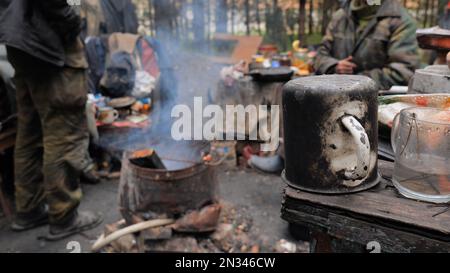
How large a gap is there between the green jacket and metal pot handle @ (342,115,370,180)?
9.14ft

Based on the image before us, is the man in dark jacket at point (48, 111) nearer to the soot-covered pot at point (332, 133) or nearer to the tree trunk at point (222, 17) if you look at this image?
the soot-covered pot at point (332, 133)

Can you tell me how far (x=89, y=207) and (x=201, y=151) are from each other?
1.39 meters

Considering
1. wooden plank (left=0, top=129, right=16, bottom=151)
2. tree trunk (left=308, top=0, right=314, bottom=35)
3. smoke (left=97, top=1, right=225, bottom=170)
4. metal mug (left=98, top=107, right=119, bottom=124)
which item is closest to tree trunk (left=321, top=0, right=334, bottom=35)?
tree trunk (left=308, top=0, right=314, bottom=35)

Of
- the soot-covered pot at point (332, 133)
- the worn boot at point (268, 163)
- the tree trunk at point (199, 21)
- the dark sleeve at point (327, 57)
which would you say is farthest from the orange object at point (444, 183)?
the tree trunk at point (199, 21)

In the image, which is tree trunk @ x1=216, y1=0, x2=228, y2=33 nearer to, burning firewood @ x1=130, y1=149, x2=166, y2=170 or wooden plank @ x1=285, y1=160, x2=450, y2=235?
burning firewood @ x1=130, y1=149, x2=166, y2=170

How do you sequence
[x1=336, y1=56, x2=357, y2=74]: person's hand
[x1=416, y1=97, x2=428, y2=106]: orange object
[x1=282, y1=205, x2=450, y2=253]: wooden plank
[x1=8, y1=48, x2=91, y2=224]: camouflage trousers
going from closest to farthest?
1. [x1=282, y1=205, x2=450, y2=253]: wooden plank
2. [x1=416, y1=97, x2=428, y2=106]: orange object
3. [x1=8, y1=48, x2=91, y2=224]: camouflage trousers
4. [x1=336, y1=56, x2=357, y2=74]: person's hand

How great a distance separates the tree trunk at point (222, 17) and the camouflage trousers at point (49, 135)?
543 cm

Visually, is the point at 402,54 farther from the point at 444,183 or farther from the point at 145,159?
the point at 444,183

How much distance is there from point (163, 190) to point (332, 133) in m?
2.24

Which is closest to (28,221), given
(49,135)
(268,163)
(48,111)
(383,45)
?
(49,135)

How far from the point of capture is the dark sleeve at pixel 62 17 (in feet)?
10.3

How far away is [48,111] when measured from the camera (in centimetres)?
347

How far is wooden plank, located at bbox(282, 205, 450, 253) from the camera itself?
108 cm
